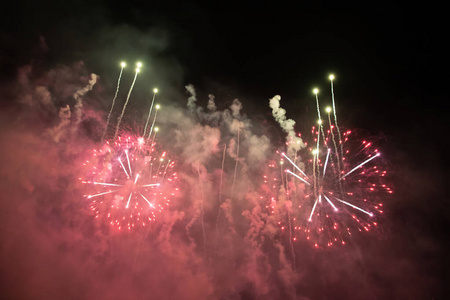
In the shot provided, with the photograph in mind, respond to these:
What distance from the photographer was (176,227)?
12609 millimetres

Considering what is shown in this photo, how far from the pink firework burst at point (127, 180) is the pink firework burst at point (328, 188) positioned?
192 inches

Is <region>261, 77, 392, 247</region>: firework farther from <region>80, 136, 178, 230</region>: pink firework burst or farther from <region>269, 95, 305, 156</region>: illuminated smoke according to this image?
<region>80, 136, 178, 230</region>: pink firework burst

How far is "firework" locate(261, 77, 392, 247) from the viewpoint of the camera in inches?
423

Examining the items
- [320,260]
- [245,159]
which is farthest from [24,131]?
[320,260]

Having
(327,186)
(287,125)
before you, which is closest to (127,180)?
(287,125)

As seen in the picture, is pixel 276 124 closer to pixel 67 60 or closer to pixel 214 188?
pixel 214 188

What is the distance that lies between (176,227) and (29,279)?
6.17 m

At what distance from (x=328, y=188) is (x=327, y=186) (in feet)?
0.33

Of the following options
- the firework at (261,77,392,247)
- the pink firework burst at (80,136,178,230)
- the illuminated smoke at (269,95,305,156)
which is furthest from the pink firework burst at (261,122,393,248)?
the pink firework burst at (80,136,178,230)

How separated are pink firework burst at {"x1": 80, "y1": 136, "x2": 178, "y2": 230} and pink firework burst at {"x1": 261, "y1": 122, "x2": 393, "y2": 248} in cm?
487

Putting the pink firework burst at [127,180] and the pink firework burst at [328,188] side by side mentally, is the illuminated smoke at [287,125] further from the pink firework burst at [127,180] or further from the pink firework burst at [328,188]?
the pink firework burst at [127,180]

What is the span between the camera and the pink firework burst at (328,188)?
423 inches

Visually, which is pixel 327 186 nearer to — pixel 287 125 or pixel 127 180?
pixel 287 125

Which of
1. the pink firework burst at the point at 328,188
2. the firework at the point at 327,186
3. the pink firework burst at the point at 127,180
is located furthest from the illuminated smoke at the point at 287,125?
the pink firework burst at the point at 127,180
